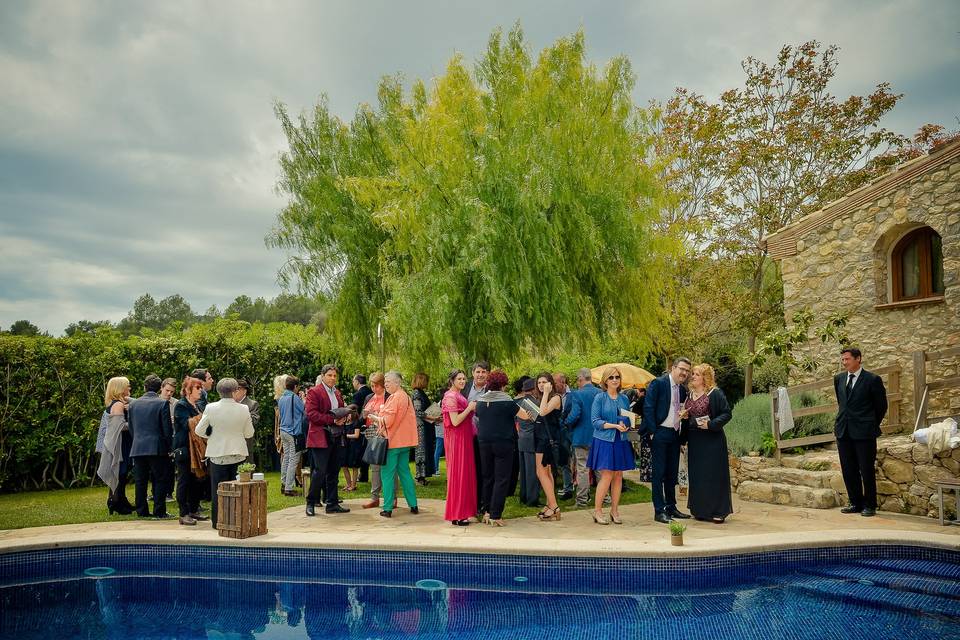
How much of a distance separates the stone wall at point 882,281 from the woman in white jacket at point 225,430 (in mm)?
9290

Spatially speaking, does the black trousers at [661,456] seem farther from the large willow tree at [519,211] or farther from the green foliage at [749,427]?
the large willow tree at [519,211]

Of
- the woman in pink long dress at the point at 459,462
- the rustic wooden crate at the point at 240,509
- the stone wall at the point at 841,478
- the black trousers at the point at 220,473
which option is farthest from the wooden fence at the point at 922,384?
the black trousers at the point at 220,473

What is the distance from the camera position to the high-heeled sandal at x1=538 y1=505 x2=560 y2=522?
7539 millimetres

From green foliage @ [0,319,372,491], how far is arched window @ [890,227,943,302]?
12.1 m

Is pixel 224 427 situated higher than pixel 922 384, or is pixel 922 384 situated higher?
pixel 922 384

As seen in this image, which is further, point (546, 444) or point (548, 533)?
point (546, 444)

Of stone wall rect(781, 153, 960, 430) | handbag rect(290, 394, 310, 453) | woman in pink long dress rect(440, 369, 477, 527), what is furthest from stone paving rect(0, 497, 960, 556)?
stone wall rect(781, 153, 960, 430)

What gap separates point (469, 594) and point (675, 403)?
3.30 m

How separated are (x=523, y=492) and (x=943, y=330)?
295 inches

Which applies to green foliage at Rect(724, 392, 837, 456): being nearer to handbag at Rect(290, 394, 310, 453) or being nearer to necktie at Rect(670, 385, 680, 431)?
Answer: necktie at Rect(670, 385, 680, 431)

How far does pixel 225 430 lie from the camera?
6852 millimetres

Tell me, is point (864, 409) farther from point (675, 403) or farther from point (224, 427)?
point (224, 427)

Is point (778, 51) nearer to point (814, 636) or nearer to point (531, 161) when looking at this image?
point (531, 161)

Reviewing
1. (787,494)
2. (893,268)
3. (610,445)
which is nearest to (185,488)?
(610,445)
